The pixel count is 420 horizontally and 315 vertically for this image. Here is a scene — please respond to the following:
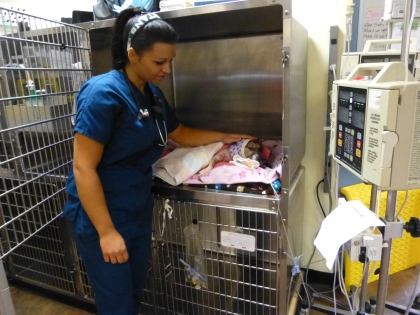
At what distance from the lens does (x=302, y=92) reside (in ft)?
4.73

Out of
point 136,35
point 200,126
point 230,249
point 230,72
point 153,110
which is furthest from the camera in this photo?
point 200,126

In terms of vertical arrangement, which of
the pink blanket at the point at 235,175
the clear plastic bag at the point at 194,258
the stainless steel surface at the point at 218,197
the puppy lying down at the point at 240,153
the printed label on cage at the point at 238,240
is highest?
the puppy lying down at the point at 240,153

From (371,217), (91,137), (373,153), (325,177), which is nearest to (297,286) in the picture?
(325,177)

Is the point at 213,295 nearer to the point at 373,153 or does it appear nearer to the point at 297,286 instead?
the point at 297,286

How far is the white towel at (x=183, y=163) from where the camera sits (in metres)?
1.29

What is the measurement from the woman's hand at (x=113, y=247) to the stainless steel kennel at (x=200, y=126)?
0.30 meters

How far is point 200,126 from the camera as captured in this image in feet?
5.85

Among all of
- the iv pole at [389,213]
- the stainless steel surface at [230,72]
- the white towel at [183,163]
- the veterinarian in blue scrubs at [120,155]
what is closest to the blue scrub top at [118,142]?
the veterinarian in blue scrubs at [120,155]

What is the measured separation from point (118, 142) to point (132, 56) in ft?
0.92

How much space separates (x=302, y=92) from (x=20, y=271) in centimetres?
180

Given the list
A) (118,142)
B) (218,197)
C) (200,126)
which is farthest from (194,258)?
(200,126)

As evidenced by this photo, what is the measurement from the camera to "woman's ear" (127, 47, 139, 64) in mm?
1029

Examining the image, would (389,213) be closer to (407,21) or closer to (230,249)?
(407,21)

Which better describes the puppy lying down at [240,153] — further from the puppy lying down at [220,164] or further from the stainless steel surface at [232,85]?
the stainless steel surface at [232,85]
